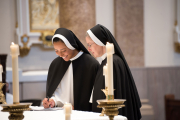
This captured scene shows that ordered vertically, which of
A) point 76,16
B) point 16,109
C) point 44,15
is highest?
point 44,15

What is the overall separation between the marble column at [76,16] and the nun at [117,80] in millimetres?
3549

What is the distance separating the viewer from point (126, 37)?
7.54 m

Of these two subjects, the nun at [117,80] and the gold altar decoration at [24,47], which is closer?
the nun at [117,80]

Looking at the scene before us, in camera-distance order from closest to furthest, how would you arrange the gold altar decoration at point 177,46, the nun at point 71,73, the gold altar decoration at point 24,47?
1. the nun at point 71,73
2. the gold altar decoration at point 24,47
3. the gold altar decoration at point 177,46

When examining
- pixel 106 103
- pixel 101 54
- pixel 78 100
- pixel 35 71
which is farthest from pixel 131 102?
pixel 35 71

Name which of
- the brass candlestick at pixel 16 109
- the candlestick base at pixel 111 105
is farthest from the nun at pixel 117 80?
the brass candlestick at pixel 16 109

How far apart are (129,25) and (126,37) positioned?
1.18ft

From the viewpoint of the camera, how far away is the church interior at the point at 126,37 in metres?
7.50

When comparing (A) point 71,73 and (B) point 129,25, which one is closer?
(A) point 71,73

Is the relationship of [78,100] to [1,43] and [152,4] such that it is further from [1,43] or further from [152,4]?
[152,4]

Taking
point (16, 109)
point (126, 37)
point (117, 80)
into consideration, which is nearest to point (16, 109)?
point (16, 109)

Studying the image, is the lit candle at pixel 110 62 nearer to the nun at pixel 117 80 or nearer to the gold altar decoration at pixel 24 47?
the nun at pixel 117 80

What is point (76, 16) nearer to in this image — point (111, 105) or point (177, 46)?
point (177, 46)

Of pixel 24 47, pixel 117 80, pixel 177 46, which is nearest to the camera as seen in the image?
pixel 117 80
